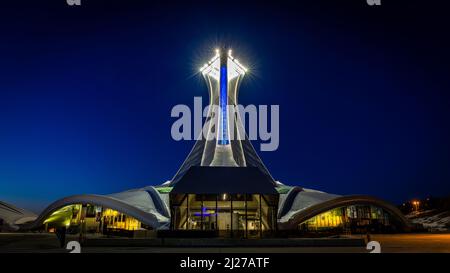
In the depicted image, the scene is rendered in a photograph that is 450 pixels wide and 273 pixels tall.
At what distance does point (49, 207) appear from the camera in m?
33.5

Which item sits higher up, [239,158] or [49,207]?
[239,158]

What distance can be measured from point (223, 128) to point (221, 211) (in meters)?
18.0

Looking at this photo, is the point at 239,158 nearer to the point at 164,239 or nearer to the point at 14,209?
the point at 164,239

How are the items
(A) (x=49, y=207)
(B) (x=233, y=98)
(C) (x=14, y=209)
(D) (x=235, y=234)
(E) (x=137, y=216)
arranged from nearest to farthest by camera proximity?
(D) (x=235, y=234) < (E) (x=137, y=216) < (A) (x=49, y=207) < (B) (x=233, y=98) < (C) (x=14, y=209)

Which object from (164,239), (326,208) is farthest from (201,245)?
(326,208)

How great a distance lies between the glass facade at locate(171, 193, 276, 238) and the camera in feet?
61.3

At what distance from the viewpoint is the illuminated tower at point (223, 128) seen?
115 feet

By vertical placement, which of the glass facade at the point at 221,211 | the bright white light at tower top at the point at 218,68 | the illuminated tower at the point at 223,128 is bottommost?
the glass facade at the point at 221,211

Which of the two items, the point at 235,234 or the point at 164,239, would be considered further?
the point at 235,234

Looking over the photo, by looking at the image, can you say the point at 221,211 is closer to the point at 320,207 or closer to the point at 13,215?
the point at 320,207

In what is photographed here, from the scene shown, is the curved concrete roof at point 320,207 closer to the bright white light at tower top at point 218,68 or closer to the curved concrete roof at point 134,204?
the curved concrete roof at point 134,204

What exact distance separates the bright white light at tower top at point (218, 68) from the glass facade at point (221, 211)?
79.0ft

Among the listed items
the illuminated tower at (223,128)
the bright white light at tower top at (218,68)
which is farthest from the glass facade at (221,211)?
the bright white light at tower top at (218,68)
